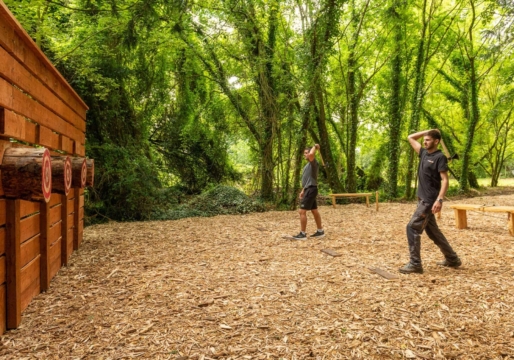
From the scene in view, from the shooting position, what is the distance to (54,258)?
13.6ft

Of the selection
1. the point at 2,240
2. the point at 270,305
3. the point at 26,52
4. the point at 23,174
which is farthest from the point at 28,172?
the point at 270,305

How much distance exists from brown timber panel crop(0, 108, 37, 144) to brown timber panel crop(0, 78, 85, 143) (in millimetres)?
57

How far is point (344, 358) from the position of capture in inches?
93.0

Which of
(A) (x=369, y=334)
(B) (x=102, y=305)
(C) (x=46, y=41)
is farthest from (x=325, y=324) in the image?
(C) (x=46, y=41)

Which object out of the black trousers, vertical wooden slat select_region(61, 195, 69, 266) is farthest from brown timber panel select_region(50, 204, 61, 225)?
the black trousers

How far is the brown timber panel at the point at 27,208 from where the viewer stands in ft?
10.1

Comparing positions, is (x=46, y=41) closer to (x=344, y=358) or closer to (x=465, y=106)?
(x=344, y=358)

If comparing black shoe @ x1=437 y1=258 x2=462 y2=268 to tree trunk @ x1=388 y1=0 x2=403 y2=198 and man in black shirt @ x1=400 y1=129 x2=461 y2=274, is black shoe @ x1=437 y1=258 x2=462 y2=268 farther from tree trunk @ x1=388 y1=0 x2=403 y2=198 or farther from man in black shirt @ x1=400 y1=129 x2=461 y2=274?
tree trunk @ x1=388 y1=0 x2=403 y2=198

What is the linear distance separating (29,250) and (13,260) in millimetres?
570

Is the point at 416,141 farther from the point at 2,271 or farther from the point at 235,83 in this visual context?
the point at 235,83

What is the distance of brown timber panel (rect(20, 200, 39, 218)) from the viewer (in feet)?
10.1

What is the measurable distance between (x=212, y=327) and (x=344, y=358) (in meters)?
1.15

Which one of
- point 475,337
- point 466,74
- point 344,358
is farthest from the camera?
point 466,74

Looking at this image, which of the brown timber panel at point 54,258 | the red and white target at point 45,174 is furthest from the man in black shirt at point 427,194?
the brown timber panel at point 54,258
